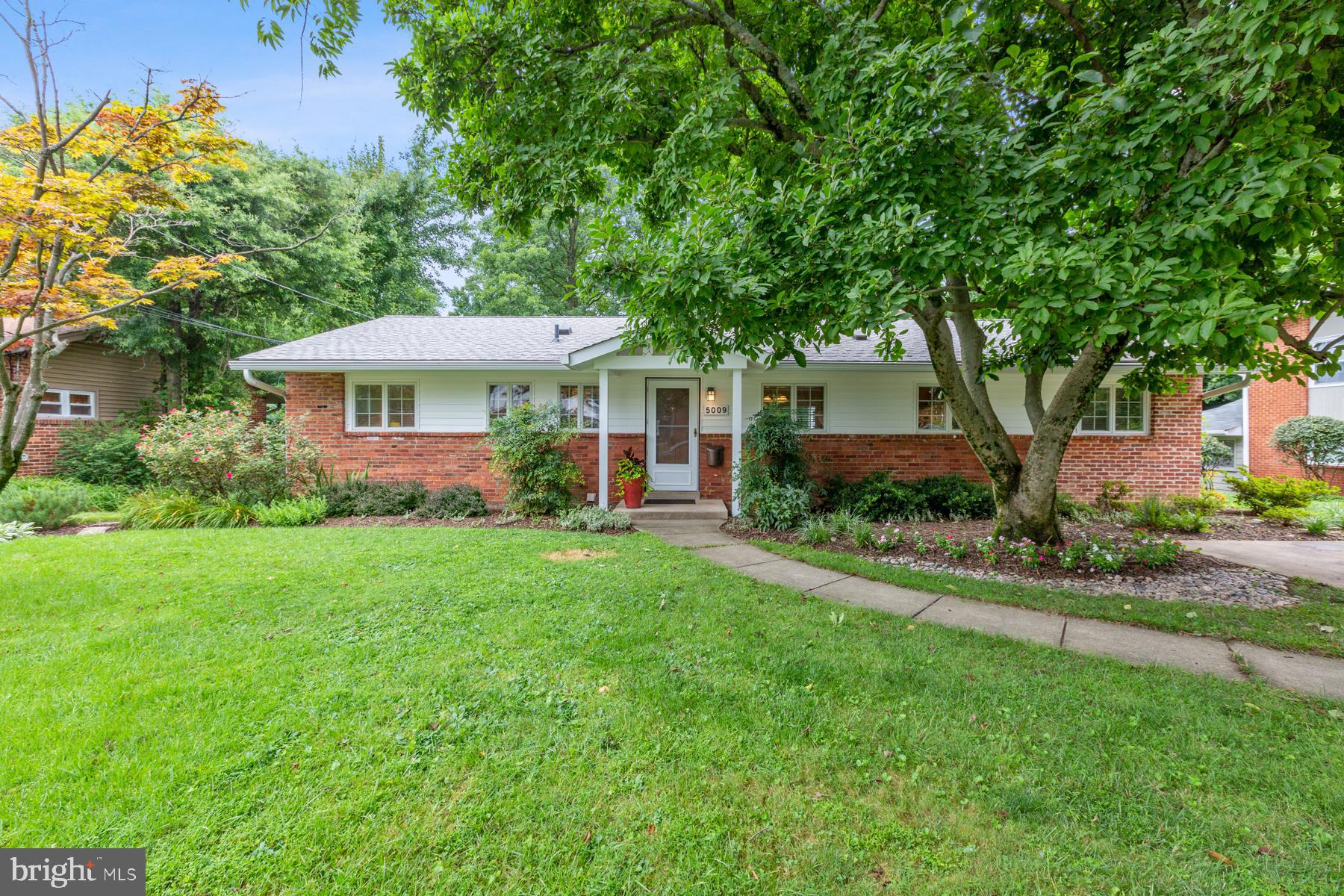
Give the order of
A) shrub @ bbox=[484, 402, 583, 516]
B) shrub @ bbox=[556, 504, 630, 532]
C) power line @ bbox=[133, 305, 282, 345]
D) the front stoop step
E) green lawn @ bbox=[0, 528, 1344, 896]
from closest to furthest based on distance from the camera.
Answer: green lawn @ bbox=[0, 528, 1344, 896], shrub @ bbox=[556, 504, 630, 532], shrub @ bbox=[484, 402, 583, 516], the front stoop step, power line @ bbox=[133, 305, 282, 345]

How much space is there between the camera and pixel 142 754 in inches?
93.7

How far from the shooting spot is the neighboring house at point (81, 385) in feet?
39.1

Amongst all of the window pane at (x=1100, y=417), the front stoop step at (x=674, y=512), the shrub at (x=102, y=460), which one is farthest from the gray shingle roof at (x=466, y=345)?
the shrub at (x=102, y=460)

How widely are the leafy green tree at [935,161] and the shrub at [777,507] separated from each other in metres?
2.56

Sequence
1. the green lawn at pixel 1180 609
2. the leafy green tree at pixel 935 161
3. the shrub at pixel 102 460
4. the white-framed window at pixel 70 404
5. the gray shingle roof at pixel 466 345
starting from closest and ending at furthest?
the leafy green tree at pixel 935 161, the green lawn at pixel 1180 609, the gray shingle roof at pixel 466 345, the shrub at pixel 102 460, the white-framed window at pixel 70 404

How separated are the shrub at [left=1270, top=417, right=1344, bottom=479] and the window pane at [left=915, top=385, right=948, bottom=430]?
9.32m

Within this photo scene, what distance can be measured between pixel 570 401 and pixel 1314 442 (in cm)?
1680

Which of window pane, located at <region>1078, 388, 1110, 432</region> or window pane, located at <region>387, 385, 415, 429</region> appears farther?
window pane, located at <region>387, 385, 415, 429</region>

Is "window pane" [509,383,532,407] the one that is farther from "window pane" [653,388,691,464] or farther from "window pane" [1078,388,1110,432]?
"window pane" [1078,388,1110,432]

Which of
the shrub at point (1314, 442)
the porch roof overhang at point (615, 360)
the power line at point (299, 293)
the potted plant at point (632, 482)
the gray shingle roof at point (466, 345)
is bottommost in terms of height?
the potted plant at point (632, 482)

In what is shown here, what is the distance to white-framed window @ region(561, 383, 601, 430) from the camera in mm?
10617

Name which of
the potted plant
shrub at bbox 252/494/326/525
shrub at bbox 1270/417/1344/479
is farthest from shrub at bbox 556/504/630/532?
shrub at bbox 1270/417/1344/479

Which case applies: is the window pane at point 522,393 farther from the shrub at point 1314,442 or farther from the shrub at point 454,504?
the shrub at point 1314,442

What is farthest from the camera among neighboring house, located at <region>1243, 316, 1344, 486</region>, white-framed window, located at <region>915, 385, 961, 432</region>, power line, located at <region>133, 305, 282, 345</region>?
power line, located at <region>133, 305, 282, 345</region>
